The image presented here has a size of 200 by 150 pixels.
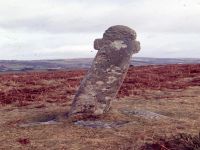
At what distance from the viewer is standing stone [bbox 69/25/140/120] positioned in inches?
621

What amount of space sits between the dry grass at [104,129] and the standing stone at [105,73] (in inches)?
22.0

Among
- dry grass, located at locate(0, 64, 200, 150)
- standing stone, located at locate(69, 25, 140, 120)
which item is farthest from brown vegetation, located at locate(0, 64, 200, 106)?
standing stone, located at locate(69, 25, 140, 120)

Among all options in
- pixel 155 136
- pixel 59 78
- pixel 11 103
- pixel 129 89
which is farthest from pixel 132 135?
pixel 59 78

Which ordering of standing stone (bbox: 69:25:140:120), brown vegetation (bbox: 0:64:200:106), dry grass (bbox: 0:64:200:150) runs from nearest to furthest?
dry grass (bbox: 0:64:200:150)
standing stone (bbox: 69:25:140:120)
brown vegetation (bbox: 0:64:200:106)

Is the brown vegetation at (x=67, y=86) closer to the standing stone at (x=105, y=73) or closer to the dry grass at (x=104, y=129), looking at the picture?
the dry grass at (x=104, y=129)

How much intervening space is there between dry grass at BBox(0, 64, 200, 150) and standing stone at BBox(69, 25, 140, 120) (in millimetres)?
559

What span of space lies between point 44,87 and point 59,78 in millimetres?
4653

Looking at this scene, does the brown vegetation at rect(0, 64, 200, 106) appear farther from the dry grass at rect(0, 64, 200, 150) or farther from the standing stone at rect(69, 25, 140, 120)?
the standing stone at rect(69, 25, 140, 120)

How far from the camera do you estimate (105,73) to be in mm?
16328

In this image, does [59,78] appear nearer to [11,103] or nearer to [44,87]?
[44,87]

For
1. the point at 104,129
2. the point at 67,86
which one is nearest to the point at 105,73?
the point at 104,129

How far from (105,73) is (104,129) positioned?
2.95 m

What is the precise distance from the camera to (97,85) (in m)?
16.1

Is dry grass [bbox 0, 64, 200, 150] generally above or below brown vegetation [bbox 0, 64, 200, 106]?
below
